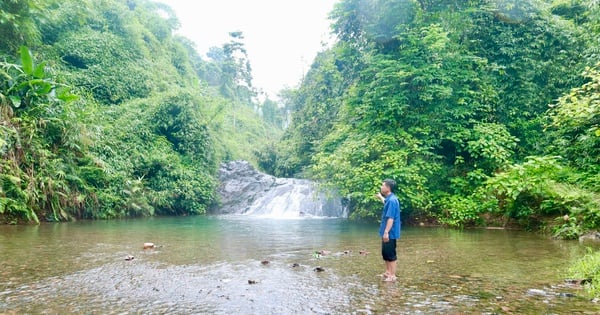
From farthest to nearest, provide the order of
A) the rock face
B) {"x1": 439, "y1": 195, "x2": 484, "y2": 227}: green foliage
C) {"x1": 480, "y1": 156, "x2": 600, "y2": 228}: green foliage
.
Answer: the rock face → {"x1": 439, "y1": 195, "x2": 484, "y2": 227}: green foliage → {"x1": 480, "y1": 156, "x2": 600, "y2": 228}: green foliage

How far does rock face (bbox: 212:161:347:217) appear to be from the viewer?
2352cm

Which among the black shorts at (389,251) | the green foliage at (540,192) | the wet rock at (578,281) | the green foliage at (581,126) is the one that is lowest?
the wet rock at (578,281)

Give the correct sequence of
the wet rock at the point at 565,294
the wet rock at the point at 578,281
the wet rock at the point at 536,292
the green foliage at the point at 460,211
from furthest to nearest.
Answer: the green foliage at the point at 460,211, the wet rock at the point at 578,281, the wet rock at the point at 536,292, the wet rock at the point at 565,294

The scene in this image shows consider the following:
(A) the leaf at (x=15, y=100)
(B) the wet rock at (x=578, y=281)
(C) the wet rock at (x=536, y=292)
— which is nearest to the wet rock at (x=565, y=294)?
(C) the wet rock at (x=536, y=292)

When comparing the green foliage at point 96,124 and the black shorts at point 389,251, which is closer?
the black shorts at point 389,251

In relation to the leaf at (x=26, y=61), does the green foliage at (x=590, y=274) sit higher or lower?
lower

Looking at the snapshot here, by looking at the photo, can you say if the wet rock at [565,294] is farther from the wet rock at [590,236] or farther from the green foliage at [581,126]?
the green foliage at [581,126]

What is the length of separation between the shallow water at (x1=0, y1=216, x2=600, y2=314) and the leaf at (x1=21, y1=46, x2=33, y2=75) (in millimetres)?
7587

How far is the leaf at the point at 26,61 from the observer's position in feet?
45.1

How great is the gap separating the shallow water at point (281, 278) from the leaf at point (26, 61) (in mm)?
7587

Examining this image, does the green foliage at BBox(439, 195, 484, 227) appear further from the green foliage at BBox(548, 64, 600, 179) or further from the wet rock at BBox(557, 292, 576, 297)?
the wet rock at BBox(557, 292, 576, 297)

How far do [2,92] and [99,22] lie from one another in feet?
54.2

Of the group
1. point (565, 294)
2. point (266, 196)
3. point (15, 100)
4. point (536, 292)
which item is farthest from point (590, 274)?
point (266, 196)

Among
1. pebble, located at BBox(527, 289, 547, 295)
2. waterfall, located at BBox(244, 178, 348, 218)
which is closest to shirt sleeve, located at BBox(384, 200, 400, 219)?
pebble, located at BBox(527, 289, 547, 295)
